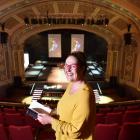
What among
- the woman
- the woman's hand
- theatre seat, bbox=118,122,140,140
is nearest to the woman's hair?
the woman

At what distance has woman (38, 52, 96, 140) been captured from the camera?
1.76 m

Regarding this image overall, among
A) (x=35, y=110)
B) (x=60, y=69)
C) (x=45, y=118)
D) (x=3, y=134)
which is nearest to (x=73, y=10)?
(x=3, y=134)

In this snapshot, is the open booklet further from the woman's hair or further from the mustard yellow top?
the woman's hair

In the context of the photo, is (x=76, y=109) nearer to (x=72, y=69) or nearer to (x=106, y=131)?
(x=72, y=69)

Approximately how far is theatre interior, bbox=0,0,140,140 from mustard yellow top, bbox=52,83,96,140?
2234mm

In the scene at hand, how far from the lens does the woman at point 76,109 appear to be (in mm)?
1761

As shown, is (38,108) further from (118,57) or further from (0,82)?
(118,57)

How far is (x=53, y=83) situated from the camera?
53.2 ft

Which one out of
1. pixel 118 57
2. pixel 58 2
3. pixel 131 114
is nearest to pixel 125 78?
pixel 118 57

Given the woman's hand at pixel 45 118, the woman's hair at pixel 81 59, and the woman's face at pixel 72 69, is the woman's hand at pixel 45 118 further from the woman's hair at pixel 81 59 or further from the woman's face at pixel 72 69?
the woman's hair at pixel 81 59

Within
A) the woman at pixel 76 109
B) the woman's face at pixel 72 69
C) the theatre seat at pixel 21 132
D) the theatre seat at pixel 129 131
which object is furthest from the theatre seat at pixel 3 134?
the woman's face at pixel 72 69

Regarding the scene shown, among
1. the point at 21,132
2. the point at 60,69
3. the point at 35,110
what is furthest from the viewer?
the point at 60,69

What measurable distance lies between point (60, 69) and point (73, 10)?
11.5 meters

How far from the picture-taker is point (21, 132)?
12.9 feet
